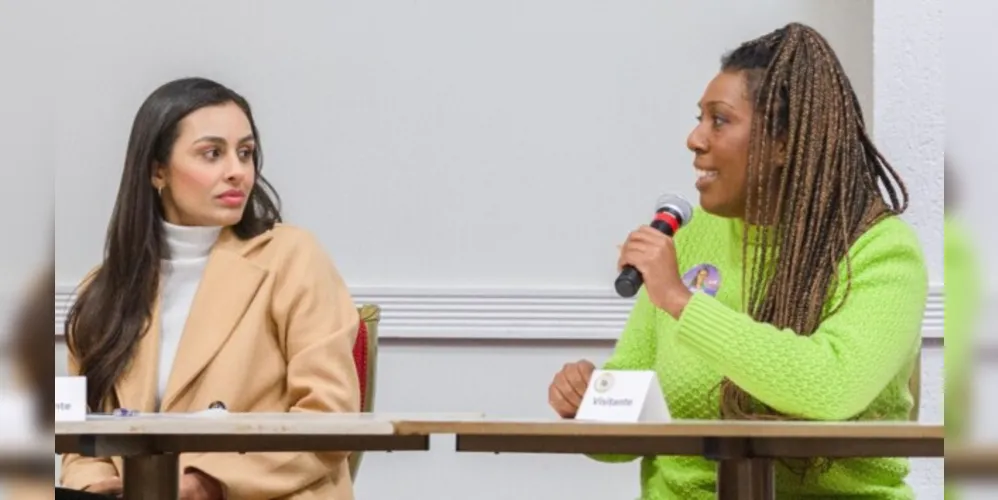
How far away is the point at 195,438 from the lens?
6.25 feet

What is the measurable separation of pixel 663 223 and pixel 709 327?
9.3 inches

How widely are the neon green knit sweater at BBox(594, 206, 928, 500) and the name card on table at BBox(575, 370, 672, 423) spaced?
0.12 meters

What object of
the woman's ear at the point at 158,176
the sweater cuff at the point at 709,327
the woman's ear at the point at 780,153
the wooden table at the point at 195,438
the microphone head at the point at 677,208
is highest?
the woman's ear at the point at 780,153

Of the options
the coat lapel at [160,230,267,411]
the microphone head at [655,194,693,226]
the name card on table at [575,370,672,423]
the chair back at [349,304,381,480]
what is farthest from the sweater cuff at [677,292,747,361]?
the chair back at [349,304,381,480]

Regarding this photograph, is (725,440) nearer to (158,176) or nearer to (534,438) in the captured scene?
(534,438)

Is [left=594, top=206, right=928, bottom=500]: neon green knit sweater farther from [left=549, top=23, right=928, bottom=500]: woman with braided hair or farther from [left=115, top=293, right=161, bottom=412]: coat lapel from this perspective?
[left=115, top=293, right=161, bottom=412]: coat lapel

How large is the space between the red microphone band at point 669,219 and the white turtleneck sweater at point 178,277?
2.57 ft

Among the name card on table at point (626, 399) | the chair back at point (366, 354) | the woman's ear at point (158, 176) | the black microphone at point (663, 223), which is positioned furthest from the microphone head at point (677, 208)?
the woman's ear at point (158, 176)

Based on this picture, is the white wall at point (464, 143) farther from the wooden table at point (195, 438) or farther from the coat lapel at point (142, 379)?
the wooden table at point (195, 438)

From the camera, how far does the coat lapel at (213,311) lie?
89.2 inches

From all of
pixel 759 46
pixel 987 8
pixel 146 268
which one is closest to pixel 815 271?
pixel 759 46

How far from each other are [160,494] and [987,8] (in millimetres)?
1771

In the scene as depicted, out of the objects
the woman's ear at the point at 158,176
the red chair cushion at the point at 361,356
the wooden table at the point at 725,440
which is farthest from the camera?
the red chair cushion at the point at 361,356

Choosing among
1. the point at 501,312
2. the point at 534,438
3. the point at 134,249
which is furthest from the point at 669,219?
the point at 501,312
